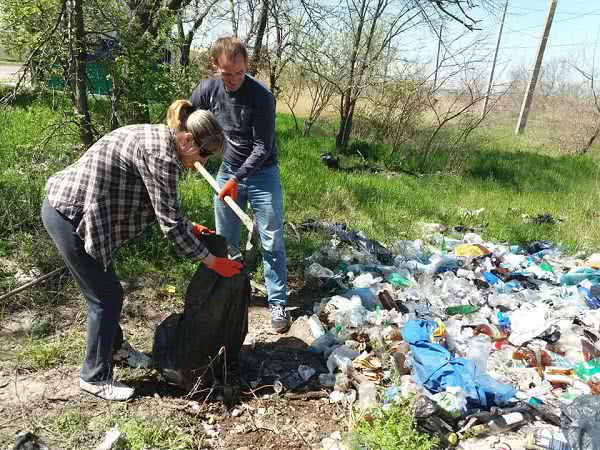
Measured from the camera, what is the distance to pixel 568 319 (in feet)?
12.3

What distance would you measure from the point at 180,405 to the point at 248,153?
63.3 inches

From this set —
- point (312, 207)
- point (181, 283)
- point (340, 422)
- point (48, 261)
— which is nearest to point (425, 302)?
point (340, 422)

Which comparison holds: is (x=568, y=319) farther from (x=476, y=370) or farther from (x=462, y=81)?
(x=462, y=81)

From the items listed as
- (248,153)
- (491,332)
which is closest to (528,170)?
(491,332)

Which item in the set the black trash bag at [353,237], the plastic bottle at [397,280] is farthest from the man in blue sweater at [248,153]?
the black trash bag at [353,237]

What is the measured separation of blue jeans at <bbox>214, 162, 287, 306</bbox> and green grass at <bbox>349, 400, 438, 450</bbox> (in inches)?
50.7

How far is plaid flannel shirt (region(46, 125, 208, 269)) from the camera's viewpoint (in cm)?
230

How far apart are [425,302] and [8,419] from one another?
9.46 ft

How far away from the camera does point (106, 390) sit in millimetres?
2656

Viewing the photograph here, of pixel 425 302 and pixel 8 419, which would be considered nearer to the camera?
pixel 8 419

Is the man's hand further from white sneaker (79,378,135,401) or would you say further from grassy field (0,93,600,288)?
grassy field (0,93,600,288)

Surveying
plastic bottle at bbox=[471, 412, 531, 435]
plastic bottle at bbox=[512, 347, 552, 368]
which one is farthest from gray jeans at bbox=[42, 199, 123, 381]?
plastic bottle at bbox=[512, 347, 552, 368]

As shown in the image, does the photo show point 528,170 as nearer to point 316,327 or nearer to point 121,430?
point 316,327

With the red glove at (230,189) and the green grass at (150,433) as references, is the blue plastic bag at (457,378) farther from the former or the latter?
the red glove at (230,189)
